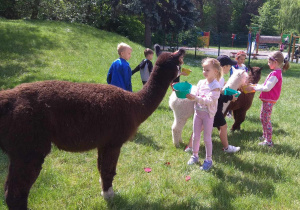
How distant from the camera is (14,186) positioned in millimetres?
2551

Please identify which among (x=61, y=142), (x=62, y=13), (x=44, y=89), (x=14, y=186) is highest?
(x=62, y=13)

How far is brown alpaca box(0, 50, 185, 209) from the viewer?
2500 mm

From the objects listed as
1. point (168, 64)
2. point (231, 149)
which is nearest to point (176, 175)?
point (231, 149)

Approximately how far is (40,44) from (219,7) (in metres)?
42.0

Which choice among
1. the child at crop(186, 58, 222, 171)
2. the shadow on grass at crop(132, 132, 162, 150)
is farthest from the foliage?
the child at crop(186, 58, 222, 171)

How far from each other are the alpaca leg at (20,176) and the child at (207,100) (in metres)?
2.13

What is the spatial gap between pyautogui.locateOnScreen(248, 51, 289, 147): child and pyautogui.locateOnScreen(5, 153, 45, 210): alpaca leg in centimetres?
385

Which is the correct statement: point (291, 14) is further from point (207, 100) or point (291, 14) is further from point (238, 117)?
point (207, 100)

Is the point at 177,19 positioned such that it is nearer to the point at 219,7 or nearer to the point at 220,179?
the point at 220,179

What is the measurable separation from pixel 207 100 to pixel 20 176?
2.59 metres

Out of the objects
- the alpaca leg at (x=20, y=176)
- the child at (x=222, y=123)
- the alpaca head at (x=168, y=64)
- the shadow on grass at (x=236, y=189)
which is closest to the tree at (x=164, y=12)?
the child at (x=222, y=123)

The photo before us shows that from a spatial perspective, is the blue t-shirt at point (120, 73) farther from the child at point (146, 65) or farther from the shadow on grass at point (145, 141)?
the child at point (146, 65)

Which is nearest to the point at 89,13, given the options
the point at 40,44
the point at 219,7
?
the point at 40,44

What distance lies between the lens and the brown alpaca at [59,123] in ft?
8.20
